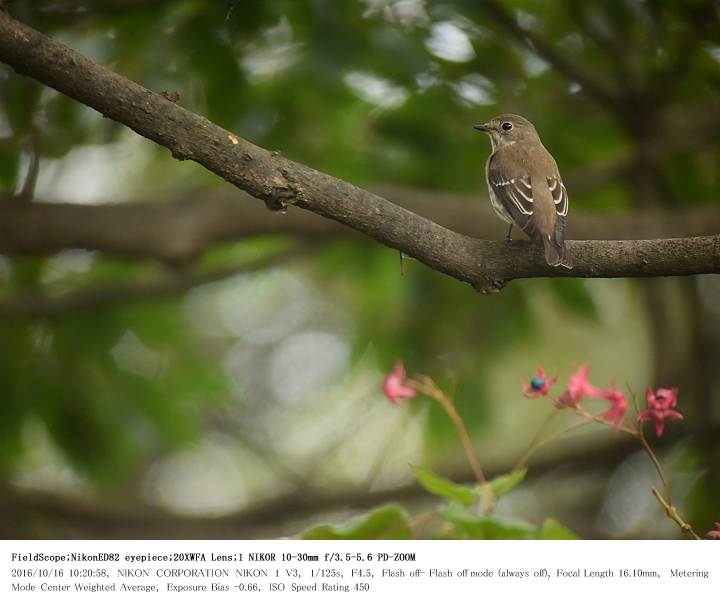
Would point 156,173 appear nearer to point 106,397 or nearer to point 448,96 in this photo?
point 106,397

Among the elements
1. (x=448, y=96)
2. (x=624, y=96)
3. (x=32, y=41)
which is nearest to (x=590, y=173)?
(x=624, y=96)

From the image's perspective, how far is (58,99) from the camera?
5.93 ft

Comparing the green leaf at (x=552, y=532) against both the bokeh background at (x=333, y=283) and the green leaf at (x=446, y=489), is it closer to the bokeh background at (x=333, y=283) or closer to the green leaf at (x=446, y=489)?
the green leaf at (x=446, y=489)

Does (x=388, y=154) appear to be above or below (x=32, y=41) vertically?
below

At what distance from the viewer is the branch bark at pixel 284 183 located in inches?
38.8

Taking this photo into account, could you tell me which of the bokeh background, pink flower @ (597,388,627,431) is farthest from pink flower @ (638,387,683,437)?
the bokeh background

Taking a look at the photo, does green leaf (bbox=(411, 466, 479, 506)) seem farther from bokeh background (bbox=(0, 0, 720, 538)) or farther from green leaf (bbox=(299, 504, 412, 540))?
bokeh background (bbox=(0, 0, 720, 538))

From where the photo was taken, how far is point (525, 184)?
1.40 metres

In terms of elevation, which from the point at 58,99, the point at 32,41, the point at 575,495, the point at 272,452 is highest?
the point at 32,41

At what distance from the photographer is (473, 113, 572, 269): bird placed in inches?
48.3

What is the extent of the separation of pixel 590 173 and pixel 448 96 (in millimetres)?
384
